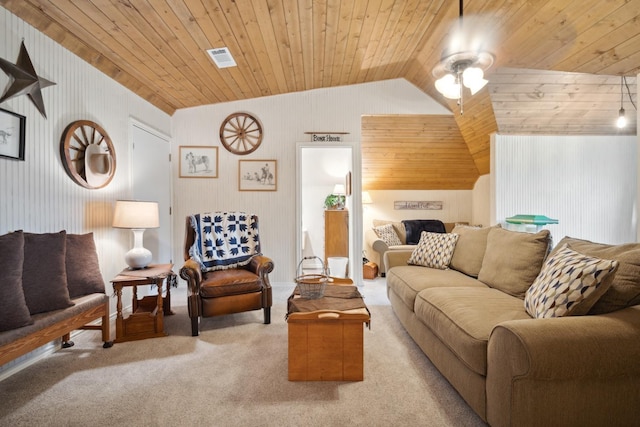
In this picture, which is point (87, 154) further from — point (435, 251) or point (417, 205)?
point (417, 205)

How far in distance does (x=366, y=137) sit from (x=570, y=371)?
4226 millimetres

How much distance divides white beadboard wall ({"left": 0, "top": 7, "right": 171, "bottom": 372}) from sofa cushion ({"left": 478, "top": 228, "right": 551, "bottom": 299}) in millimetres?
3302

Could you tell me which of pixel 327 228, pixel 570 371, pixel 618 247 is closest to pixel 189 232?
pixel 327 228

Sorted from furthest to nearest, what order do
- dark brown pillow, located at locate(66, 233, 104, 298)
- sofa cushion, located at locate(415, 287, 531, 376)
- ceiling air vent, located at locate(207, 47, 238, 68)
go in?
ceiling air vent, located at locate(207, 47, 238, 68) → dark brown pillow, located at locate(66, 233, 104, 298) → sofa cushion, located at locate(415, 287, 531, 376)

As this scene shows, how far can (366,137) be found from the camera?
511cm

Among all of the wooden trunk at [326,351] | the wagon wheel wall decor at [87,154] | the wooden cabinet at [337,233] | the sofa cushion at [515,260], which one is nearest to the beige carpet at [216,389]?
the wooden trunk at [326,351]

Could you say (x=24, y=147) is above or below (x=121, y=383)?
above

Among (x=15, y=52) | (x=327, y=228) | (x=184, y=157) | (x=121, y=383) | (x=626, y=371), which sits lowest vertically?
(x=121, y=383)

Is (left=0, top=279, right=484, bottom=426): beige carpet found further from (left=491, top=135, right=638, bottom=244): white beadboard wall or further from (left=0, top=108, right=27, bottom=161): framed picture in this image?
(left=491, top=135, right=638, bottom=244): white beadboard wall

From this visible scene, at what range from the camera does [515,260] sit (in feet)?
7.36

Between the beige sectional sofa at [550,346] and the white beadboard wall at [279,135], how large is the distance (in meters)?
2.76

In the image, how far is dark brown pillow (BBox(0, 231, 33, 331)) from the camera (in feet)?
5.72

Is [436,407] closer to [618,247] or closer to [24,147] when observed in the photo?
[618,247]

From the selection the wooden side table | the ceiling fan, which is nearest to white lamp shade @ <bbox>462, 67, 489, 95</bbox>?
the ceiling fan
